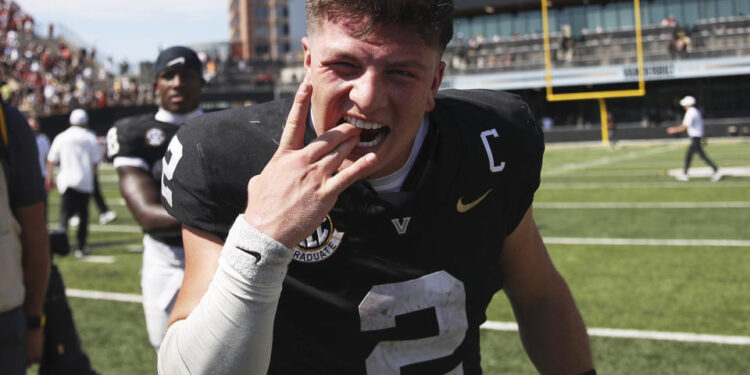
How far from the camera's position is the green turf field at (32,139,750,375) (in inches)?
201

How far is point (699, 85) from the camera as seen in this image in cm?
3844

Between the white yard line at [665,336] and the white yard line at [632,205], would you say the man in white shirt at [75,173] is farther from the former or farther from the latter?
the white yard line at [632,205]

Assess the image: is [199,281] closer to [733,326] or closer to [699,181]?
[733,326]

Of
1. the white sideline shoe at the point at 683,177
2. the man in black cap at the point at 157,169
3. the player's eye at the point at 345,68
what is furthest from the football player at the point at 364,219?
the white sideline shoe at the point at 683,177

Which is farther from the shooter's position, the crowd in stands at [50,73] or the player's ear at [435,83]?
the crowd in stands at [50,73]

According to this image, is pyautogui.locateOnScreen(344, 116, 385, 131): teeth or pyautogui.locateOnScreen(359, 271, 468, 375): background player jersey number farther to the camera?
pyautogui.locateOnScreen(359, 271, 468, 375): background player jersey number

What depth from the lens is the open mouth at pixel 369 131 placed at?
1541mm

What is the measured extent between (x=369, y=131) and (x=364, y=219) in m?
0.26

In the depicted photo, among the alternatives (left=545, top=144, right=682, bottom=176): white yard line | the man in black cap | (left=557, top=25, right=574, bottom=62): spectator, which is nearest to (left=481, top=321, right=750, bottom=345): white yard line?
the man in black cap

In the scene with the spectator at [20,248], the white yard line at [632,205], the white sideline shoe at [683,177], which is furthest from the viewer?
the white sideline shoe at [683,177]

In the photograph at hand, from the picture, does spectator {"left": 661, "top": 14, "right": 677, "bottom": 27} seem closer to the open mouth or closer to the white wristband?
the open mouth

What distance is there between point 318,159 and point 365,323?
1.68 ft

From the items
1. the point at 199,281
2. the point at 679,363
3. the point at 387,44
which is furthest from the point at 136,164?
the point at 679,363

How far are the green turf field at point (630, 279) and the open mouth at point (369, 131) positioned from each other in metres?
3.54
